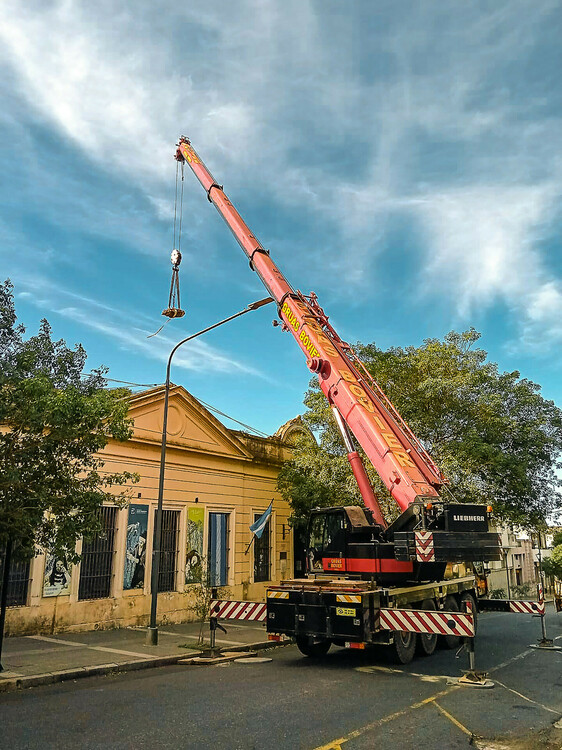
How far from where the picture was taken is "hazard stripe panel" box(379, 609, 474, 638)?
9727 millimetres

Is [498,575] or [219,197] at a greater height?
[219,197]

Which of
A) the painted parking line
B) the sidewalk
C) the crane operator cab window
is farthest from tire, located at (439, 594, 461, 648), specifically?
the sidewalk

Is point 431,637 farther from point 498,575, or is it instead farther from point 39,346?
point 498,575

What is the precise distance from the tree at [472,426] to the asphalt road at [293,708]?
7.75 meters

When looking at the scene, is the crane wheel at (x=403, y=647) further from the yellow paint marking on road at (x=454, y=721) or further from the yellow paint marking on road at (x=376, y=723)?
the yellow paint marking on road at (x=454, y=721)

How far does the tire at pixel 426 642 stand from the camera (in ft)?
40.1

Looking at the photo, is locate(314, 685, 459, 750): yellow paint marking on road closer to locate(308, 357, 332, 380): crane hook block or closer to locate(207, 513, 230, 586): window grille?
locate(308, 357, 332, 380): crane hook block

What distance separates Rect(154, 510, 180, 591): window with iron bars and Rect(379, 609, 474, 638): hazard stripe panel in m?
9.91

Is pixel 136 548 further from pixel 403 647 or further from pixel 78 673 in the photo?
pixel 403 647

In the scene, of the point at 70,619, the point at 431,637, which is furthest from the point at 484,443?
the point at 70,619

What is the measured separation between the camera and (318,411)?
20016mm

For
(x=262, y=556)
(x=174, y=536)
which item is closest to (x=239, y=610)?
(x=174, y=536)

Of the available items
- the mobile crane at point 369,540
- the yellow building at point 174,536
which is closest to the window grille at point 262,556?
the yellow building at point 174,536

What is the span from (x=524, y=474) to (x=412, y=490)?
953 cm
